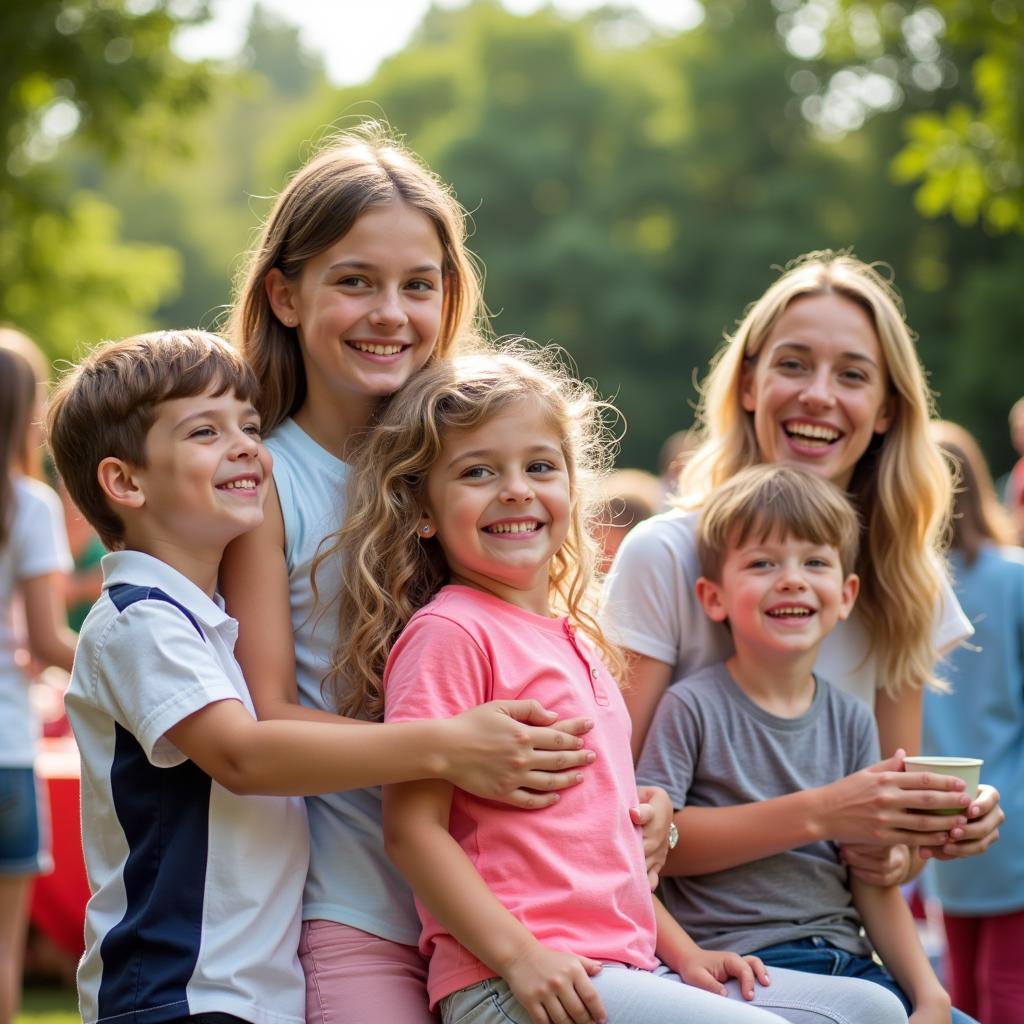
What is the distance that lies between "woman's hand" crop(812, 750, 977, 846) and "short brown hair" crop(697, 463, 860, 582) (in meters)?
0.53

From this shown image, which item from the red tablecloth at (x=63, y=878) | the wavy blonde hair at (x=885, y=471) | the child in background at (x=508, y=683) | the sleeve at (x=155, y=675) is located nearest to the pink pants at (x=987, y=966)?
the wavy blonde hair at (x=885, y=471)

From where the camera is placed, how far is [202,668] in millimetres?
2562

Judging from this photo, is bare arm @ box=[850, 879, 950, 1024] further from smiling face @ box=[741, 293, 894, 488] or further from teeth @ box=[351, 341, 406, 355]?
teeth @ box=[351, 341, 406, 355]

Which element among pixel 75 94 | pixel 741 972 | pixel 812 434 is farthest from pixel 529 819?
pixel 75 94

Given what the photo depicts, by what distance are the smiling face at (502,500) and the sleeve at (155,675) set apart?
53 cm

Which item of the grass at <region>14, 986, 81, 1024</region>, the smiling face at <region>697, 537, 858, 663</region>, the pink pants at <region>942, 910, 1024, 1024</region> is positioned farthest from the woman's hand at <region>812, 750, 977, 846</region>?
the grass at <region>14, 986, 81, 1024</region>

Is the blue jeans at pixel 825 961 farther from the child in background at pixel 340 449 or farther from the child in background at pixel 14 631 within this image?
the child in background at pixel 14 631

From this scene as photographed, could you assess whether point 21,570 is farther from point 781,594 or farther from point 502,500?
point 781,594

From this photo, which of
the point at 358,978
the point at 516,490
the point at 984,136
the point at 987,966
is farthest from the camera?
the point at 984,136

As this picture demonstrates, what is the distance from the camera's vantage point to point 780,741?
3189 mm

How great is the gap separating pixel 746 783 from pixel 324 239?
1485 mm

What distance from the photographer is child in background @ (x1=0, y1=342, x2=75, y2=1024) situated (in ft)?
16.4

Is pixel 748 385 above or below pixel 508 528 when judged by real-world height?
above

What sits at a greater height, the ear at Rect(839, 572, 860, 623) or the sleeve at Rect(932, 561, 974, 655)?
the ear at Rect(839, 572, 860, 623)
